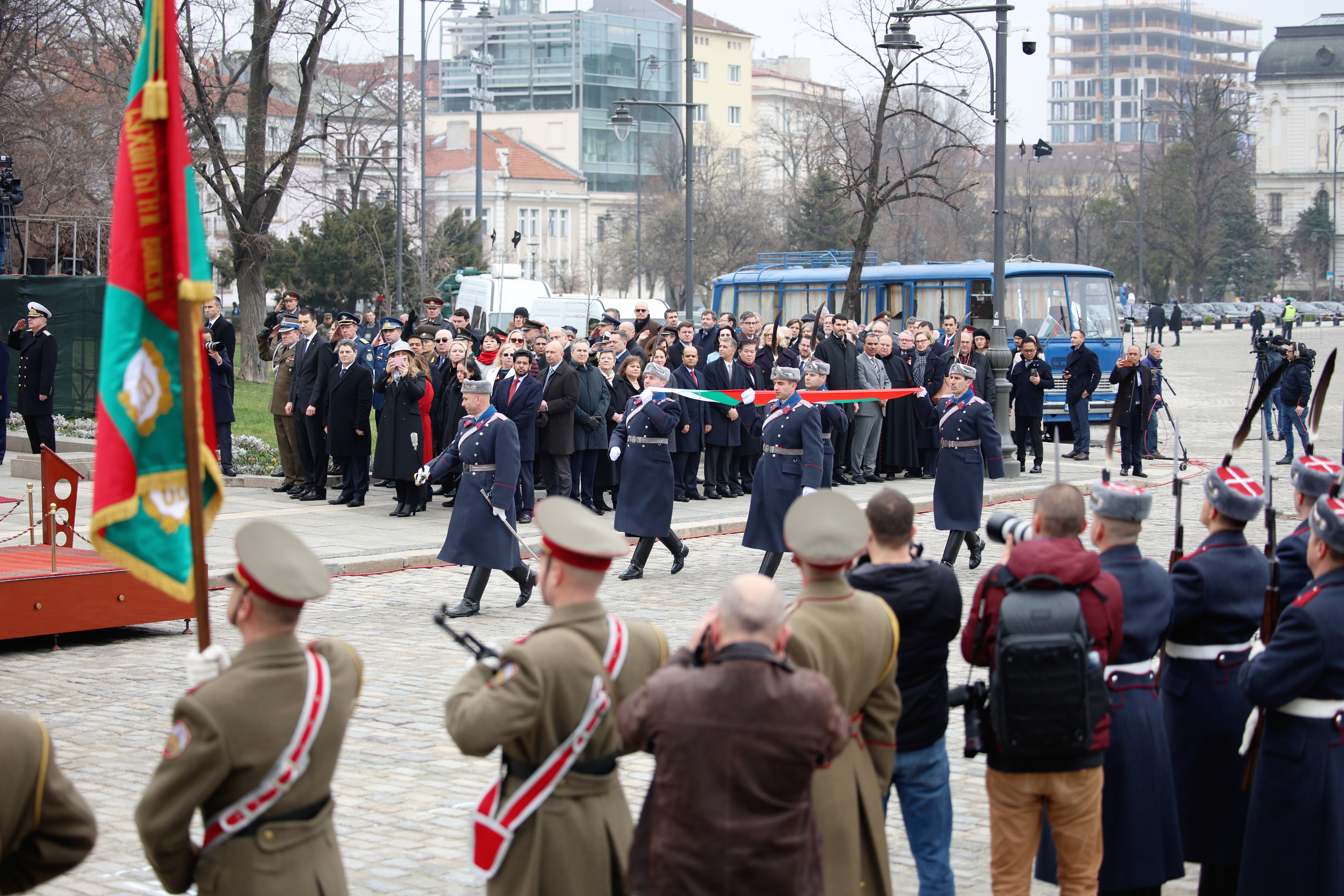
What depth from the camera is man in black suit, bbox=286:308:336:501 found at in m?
16.3

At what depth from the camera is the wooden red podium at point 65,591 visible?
9.34 m

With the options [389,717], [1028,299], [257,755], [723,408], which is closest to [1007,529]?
[257,755]

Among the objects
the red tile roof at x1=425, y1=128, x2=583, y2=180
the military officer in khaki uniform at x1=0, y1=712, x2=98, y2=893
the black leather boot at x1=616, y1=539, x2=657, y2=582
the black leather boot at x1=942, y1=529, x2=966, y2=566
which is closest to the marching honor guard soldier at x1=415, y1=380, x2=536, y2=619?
the black leather boot at x1=616, y1=539, x2=657, y2=582

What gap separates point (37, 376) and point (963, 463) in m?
12.2

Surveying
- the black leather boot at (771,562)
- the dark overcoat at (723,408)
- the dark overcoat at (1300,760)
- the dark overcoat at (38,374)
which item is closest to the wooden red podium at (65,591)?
the black leather boot at (771,562)

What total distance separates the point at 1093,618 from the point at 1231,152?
95.3 metres

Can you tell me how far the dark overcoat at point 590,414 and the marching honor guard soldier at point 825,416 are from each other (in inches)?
92.3

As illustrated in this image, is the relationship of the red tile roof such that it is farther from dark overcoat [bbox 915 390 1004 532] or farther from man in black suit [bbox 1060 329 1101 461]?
dark overcoat [bbox 915 390 1004 532]

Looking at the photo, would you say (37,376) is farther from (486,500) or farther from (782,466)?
(782,466)

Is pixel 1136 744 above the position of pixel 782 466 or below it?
below

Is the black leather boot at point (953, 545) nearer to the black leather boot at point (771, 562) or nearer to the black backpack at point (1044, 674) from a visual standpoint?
the black leather boot at point (771, 562)

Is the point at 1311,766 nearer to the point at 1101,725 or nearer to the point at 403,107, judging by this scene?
the point at 1101,725

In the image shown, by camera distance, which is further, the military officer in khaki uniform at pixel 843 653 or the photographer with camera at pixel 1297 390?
the photographer with camera at pixel 1297 390

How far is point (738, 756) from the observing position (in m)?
3.40
